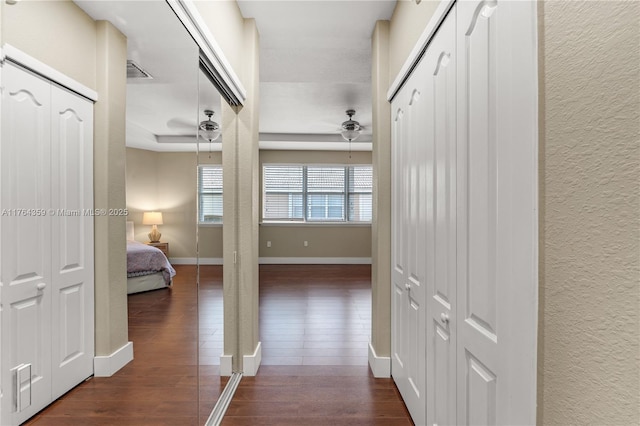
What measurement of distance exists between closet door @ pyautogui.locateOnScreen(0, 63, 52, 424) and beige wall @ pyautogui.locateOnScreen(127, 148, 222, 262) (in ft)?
1.39

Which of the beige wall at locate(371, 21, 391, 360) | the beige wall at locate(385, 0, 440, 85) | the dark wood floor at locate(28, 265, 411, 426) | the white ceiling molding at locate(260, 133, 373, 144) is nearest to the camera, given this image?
the dark wood floor at locate(28, 265, 411, 426)

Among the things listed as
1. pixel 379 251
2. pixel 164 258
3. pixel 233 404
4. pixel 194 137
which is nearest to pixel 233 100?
pixel 194 137

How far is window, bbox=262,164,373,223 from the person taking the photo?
7512mm

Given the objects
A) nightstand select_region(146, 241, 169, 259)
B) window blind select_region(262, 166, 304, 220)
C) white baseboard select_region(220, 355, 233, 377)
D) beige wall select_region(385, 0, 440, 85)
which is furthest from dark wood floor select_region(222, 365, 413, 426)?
window blind select_region(262, 166, 304, 220)

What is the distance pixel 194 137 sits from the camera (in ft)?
5.53

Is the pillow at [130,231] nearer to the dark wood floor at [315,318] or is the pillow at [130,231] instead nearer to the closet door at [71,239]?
the closet door at [71,239]

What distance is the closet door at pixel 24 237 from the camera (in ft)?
2.07

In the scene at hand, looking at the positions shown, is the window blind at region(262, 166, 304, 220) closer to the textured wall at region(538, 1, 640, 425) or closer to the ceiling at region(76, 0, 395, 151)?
the ceiling at region(76, 0, 395, 151)

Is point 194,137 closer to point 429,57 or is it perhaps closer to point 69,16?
point 69,16

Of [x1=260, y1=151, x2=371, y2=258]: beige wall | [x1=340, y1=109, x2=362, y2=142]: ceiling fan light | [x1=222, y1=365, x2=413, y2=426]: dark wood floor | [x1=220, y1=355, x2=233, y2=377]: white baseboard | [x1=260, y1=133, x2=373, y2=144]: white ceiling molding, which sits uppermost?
[x1=260, y1=133, x2=373, y2=144]: white ceiling molding

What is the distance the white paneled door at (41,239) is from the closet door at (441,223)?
1.22 m

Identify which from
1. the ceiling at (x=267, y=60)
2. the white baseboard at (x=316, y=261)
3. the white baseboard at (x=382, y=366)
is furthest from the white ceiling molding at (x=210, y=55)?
the white baseboard at (x=316, y=261)

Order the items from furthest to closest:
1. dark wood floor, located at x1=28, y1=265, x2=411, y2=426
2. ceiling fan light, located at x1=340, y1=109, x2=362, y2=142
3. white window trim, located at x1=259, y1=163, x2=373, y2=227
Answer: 1. white window trim, located at x1=259, y1=163, x2=373, y2=227
2. ceiling fan light, located at x1=340, y1=109, x2=362, y2=142
3. dark wood floor, located at x1=28, y1=265, x2=411, y2=426

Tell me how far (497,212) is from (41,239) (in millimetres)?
1164
